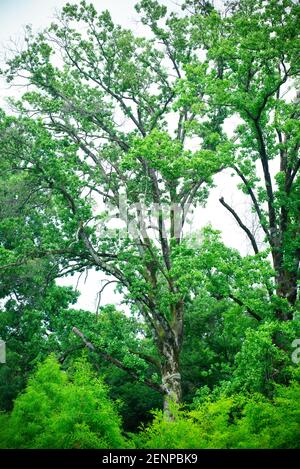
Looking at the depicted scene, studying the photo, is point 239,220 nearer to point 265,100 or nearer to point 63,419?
point 265,100

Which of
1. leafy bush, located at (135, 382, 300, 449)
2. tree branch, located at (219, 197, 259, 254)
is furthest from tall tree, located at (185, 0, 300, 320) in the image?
leafy bush, located at (135, 382, 300, 449)

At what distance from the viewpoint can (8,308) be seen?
21938 mm

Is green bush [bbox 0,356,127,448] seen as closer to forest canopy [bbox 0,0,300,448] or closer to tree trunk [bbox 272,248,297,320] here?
forest canopy [bbox 0,0,300,448]

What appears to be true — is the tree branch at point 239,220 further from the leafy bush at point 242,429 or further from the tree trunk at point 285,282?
the leafy bush at point 242,429

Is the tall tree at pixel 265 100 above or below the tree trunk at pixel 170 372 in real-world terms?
above

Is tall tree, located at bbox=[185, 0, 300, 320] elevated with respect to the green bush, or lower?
elevated

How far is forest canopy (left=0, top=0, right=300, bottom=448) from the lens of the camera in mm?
13430

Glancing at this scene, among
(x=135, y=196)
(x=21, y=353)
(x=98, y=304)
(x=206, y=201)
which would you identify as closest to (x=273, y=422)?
(x=98, y=304)

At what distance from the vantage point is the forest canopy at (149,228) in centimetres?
1343

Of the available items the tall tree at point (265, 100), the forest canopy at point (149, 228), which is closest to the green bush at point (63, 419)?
the forest canopy at point (149, 228)
